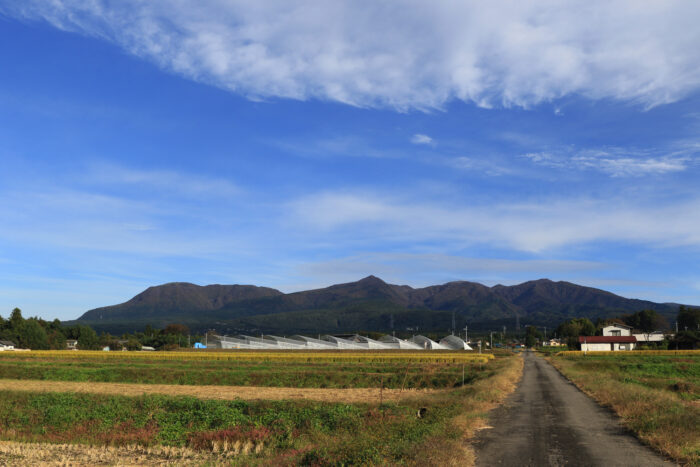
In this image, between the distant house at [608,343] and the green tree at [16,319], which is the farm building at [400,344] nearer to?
the distant house at [608,343]

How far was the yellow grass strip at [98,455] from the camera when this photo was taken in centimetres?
1998

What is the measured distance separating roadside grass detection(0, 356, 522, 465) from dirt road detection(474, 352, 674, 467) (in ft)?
3.49

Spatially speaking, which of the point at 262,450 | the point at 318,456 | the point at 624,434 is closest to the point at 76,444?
the point at 262,450

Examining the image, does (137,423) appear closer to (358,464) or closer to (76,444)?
(76,444)

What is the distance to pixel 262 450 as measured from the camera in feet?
69.0

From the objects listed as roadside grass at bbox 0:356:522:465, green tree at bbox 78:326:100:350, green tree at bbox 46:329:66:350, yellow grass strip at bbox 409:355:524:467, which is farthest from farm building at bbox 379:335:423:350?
roadside grass at bbox 0:356:522:465

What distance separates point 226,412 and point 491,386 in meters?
19.1

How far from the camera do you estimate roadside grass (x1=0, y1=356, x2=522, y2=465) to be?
16.5 m

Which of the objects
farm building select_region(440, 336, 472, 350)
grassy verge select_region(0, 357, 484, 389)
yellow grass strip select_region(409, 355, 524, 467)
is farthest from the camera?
farm building select_region(440, 336, 472, 350)

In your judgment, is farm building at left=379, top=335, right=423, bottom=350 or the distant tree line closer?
the distant tree line

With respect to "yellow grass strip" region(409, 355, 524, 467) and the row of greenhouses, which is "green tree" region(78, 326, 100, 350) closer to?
the row of greenhouses

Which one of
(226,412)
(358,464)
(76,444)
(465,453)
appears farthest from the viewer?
(226,412)

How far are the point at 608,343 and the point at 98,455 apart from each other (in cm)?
16005

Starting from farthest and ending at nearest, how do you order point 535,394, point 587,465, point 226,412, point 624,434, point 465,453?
1. point 535,394
2. point 226,412
3. point 624,434
4. point 465,453
5. point 587,465
